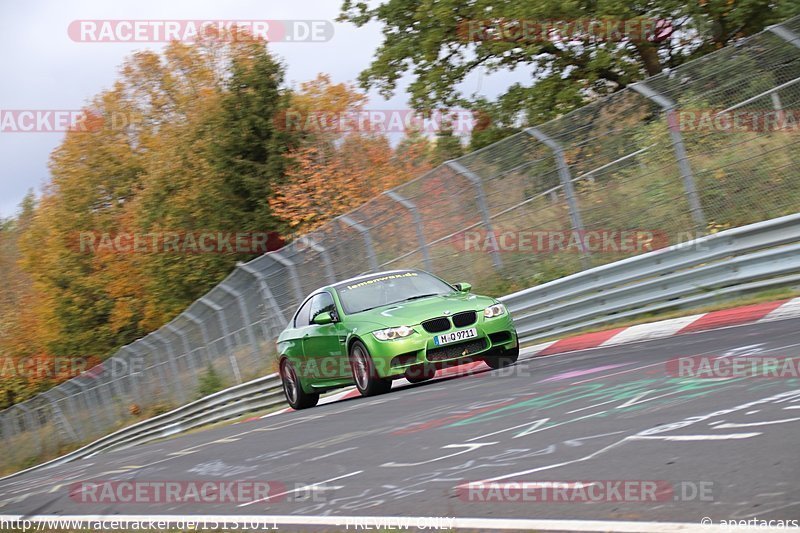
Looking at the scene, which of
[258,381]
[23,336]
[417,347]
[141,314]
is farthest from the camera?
[23,336]

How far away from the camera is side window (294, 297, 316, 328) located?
48.9 ft

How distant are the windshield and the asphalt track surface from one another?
6.43 feet

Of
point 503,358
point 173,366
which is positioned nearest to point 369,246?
point 503,358

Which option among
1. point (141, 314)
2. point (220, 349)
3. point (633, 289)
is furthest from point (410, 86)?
point (141, 314)

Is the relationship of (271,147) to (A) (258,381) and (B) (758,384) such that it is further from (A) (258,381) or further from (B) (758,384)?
(B) (758,384)

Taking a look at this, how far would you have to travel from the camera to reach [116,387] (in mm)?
32875

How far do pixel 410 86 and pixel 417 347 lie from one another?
778 inches

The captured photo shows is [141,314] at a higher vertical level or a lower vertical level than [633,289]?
higher

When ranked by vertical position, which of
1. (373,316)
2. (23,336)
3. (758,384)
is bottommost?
(758,384)

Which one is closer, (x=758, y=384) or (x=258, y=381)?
(x=758, y=384)

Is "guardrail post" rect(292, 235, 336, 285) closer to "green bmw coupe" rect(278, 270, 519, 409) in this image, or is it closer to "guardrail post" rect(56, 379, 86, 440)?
"green bmw coupe" rect(278, 270, 519, 409)

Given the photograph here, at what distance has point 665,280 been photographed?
A: 13.7 metres

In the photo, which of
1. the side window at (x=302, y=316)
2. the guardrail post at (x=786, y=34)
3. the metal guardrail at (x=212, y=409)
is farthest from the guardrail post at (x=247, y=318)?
the guardrail post at (x=786, y=34)

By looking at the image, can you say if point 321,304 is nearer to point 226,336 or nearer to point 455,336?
point 455,336
